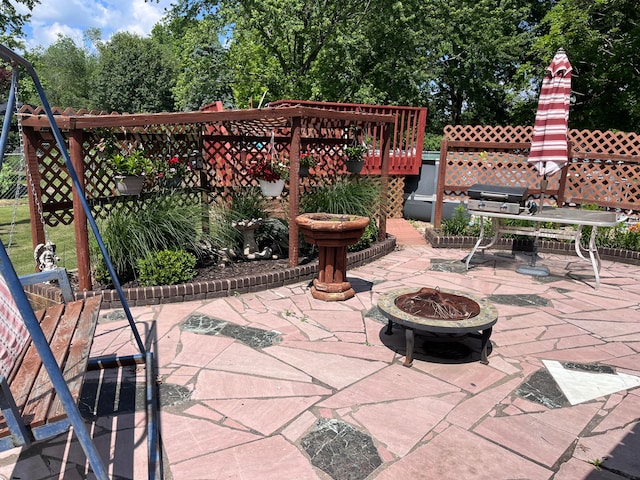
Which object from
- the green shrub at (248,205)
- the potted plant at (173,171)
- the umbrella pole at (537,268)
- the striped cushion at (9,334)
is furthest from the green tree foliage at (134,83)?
the striped cushion at (9,334)

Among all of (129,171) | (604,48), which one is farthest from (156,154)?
(604,48)

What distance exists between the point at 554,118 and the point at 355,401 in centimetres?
456

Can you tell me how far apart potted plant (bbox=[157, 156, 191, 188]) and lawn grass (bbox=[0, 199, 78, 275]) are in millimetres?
1315

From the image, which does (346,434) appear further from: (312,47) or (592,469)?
(312,47)

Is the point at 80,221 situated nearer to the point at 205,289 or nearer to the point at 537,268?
the point at 205,289

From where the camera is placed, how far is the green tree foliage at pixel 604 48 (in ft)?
42.0

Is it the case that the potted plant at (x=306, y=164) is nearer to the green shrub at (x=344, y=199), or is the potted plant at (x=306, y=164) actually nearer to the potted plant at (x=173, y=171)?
the green shrub at (x=344, y=199)

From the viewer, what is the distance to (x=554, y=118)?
5.46 metres

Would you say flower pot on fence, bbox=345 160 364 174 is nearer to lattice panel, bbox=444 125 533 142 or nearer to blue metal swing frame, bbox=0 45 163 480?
lattice panel, bbox=444 125 533 142

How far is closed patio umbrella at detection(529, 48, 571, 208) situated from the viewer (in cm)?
534

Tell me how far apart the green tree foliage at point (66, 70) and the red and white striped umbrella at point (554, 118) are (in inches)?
1670

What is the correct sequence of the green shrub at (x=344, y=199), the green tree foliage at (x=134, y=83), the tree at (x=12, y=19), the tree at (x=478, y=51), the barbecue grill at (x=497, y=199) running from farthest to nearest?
the green tree foliage at (x=134, y=83), the tree at (x=478, y=51), the tree at (x=12, y=19), the green shrub at (x=344, y=199), the barbecue grill at (x=497, y=199)

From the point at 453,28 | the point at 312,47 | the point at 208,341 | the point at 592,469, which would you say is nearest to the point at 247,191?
the point at 208,341

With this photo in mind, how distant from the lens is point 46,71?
43.2 m
